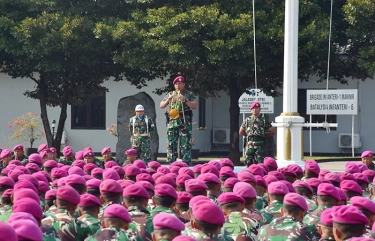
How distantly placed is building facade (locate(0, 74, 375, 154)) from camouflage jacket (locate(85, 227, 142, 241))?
20.8 metres

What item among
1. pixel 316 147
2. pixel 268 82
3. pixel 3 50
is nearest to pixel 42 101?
pixel 3 50

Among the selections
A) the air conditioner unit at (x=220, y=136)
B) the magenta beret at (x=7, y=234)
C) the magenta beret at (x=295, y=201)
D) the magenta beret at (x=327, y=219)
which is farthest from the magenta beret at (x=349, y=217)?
the air conditioner unit at (x=220, y=136)

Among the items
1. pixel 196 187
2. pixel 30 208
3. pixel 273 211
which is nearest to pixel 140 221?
pixel 30 208

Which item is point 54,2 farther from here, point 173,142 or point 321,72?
point 173,142

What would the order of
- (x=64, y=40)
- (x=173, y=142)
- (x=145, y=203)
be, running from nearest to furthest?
(x=145, y=203) < (x=173, y=142) < (x=64, y=40)

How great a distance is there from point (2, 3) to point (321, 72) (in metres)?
9.33

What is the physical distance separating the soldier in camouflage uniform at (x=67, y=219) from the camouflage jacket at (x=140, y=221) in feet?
1.30

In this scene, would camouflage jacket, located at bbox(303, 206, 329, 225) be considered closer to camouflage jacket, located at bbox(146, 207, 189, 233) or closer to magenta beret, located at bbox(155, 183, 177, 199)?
camouflage jacket, located at bbox(146, 207, 189, 233)

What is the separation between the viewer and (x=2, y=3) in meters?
22.0

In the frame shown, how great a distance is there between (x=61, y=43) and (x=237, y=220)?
15.3 m

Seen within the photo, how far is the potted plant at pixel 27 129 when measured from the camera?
25.3 metres

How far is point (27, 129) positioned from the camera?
25.5m

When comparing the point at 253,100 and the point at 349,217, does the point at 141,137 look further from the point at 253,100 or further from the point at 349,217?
the point at 349,217

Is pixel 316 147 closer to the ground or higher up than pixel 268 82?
closer to the ground
